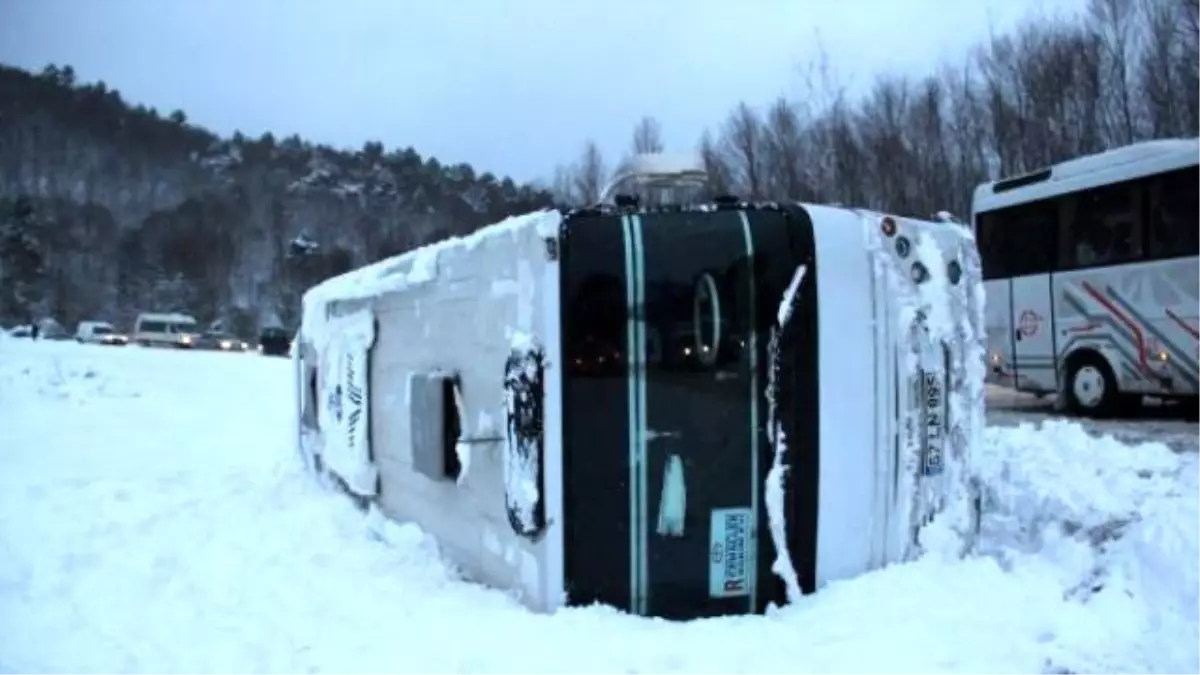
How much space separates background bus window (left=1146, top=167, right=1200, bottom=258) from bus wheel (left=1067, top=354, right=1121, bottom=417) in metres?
1.79

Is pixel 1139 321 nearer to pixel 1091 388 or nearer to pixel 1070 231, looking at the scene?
pixel 1091 388

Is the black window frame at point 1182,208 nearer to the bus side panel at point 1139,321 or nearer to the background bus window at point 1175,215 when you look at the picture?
the background bus window at point 1175,215

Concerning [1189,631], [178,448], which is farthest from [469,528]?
[178,448]

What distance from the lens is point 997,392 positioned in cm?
2112

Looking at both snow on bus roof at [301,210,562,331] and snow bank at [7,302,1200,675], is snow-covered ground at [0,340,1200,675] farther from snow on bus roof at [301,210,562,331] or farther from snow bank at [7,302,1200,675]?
snow on bus roof at [301,210,562,331]

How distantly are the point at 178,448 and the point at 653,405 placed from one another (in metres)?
9.89

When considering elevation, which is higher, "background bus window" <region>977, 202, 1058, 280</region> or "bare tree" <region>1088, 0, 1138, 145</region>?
"bare tree" <region>1088, 0, 1138, 145</region>

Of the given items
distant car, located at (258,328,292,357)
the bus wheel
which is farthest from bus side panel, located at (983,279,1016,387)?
distant car, located at (258,328,292,357)

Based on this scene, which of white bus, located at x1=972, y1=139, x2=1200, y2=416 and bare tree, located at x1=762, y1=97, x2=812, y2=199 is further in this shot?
bare tree, located at x1=762, y1=97, x2=812, y2=199

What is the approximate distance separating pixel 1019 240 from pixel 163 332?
139 feet

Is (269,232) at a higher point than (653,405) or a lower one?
higher

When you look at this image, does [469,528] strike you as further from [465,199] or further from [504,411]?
[465,199]

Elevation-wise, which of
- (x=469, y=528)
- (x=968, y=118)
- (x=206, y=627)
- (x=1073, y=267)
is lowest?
(x=206, y=627)

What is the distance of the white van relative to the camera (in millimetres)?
45116
